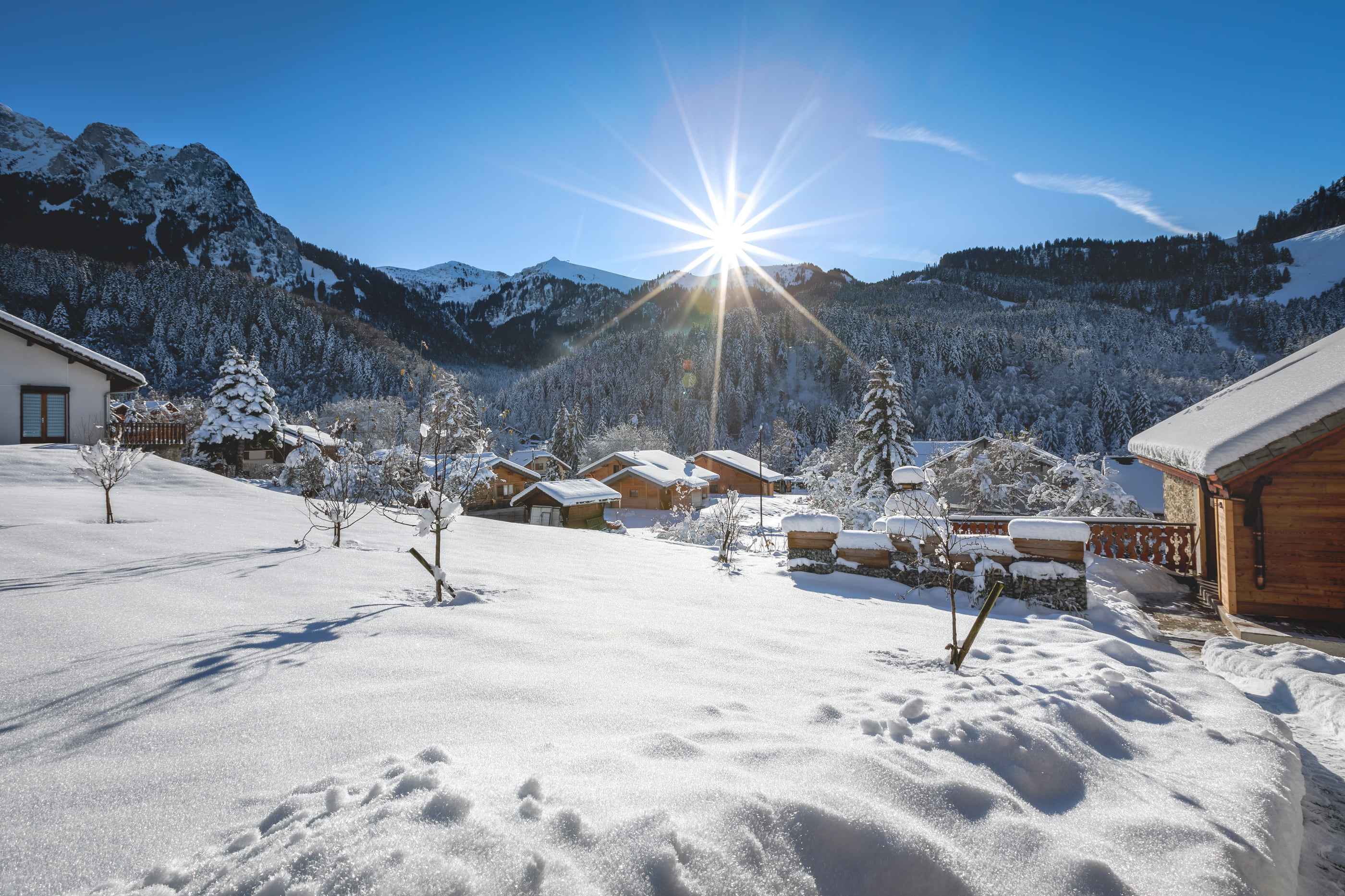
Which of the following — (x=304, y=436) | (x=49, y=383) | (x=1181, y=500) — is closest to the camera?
(x=1181, y=500)

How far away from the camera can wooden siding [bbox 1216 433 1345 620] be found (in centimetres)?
742

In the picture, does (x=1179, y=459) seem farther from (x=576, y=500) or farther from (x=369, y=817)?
(x=576, y=500)

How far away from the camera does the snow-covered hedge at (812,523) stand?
28.0ft

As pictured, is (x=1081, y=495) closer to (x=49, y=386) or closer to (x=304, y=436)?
(x=49, y=386)

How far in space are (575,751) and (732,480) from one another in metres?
54.0

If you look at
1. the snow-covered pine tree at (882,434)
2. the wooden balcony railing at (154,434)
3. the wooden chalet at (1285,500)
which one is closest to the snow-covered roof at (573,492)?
the snow-covered pine tree at (882,434)

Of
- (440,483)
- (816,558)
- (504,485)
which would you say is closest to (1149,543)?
(816,558)

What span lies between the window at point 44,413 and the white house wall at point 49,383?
0.09 m

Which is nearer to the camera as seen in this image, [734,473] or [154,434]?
[154,434]

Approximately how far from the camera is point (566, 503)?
1188 inches

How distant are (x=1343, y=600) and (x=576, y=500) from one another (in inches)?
1090

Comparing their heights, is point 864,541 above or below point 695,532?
above

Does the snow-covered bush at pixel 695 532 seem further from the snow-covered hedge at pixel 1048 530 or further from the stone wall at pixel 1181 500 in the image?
the snow-covered hedge at pixel 1048 530

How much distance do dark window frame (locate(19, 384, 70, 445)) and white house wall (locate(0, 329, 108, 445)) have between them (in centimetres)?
6
